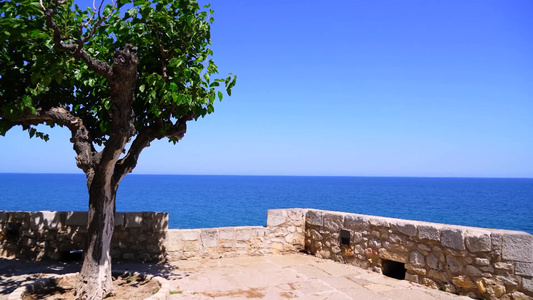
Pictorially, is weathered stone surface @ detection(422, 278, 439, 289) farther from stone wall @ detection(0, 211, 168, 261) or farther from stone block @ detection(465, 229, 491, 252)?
stone wall @ detection(0, 211, 168, 261)

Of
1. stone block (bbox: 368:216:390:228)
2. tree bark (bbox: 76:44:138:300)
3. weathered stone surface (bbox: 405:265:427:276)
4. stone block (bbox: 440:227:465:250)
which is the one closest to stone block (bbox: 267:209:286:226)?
stone block (bbox: 368:216:390:228)

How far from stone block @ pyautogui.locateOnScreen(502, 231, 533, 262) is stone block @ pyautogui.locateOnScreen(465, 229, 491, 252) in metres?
0.21

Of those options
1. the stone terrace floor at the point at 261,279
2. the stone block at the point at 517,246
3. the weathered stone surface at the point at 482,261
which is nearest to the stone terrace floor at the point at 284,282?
the stone terrace floor at the point at 261,279

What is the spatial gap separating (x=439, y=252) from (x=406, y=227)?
0.65 metres

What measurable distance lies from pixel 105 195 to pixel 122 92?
1.67 m

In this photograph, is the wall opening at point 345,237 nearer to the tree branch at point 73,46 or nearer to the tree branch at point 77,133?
the tree branch at point 77,133

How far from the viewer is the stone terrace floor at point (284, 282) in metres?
5.49

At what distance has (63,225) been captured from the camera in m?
7.51

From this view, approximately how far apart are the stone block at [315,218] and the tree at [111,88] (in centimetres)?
366

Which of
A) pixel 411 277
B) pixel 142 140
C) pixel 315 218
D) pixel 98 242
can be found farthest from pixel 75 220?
pixel 411 277

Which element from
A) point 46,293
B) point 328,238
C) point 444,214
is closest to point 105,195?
point 46,293

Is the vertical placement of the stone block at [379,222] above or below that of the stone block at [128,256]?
above

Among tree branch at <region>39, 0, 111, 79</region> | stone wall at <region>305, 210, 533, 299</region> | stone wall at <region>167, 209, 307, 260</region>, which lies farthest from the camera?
stone wall at <region>167, 209, 307, 260</region>

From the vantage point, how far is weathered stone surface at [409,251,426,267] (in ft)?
20.1
